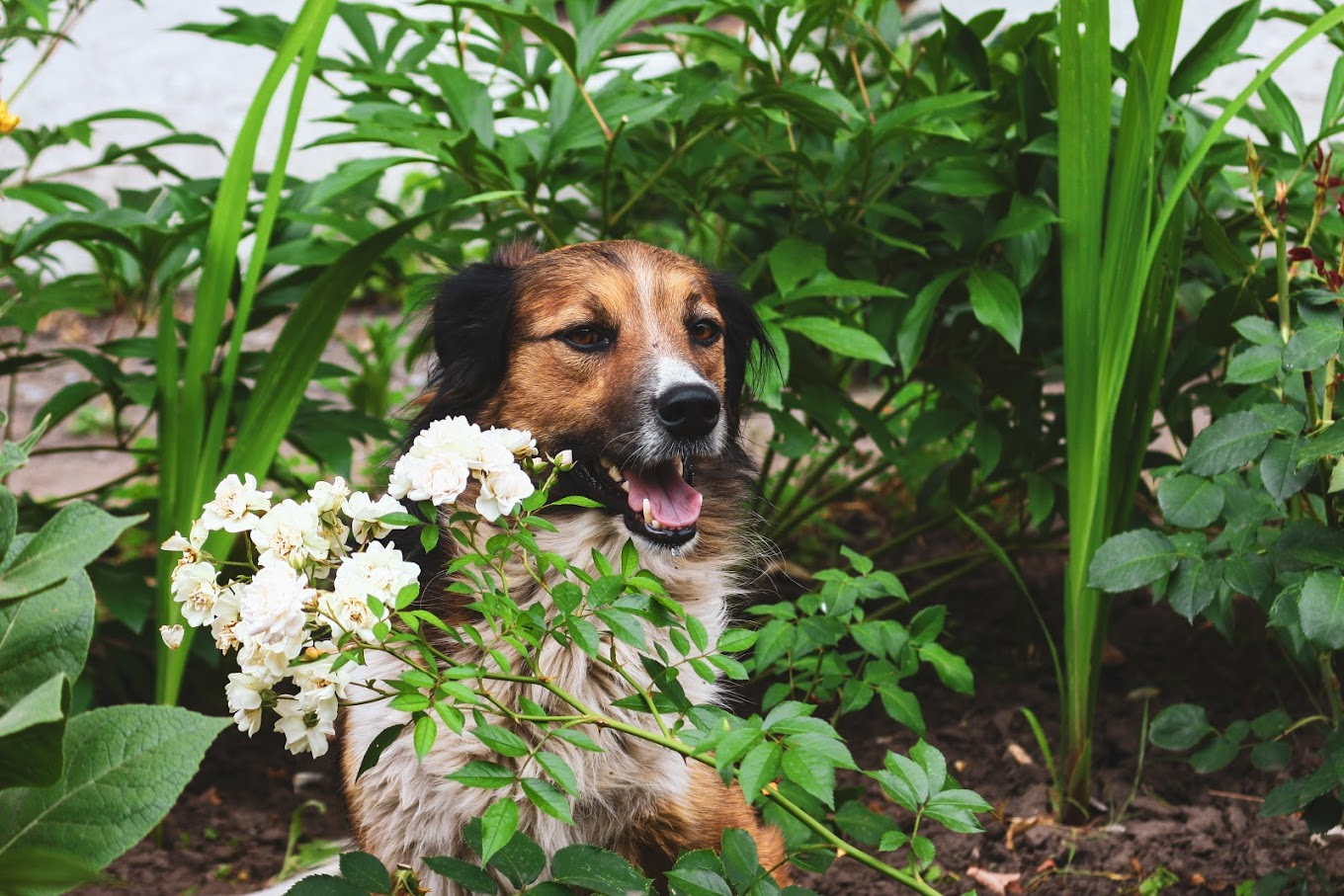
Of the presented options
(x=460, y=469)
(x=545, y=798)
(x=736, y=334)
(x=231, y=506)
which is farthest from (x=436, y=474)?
(x=736, y=334)

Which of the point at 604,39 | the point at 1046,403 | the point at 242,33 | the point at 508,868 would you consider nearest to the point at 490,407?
the point at 604,39

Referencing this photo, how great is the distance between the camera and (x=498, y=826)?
150cm

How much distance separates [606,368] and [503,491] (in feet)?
2.65

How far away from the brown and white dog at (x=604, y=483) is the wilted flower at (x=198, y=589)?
57cm

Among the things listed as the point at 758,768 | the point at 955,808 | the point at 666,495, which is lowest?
the point at 955,808

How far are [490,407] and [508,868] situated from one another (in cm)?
97

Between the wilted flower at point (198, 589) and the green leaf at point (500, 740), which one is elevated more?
the wilted flower at point (198, 589)

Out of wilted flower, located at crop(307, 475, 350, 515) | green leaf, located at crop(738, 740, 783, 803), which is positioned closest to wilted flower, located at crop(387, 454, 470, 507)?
wilted flower, located at crop(307, 475, 350, 515)

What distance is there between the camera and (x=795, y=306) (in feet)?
9.59

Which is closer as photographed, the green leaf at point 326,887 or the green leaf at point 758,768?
the green leaf at point 758,768

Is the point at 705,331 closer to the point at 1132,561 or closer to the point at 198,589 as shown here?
the point at 1132,561

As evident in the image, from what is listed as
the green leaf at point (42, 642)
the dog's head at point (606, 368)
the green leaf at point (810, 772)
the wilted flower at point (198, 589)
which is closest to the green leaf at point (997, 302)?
the dog's head at point (606, 368)

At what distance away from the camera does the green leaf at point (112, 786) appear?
1.55 metres

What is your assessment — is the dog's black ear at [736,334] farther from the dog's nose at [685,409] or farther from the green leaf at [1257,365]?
the green leaf at [1257,365]
